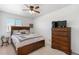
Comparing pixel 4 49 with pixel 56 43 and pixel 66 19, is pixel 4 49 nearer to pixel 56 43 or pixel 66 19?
pixel 56 43

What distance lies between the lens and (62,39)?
302 centimetres

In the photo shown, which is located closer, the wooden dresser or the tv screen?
the wooden dresser

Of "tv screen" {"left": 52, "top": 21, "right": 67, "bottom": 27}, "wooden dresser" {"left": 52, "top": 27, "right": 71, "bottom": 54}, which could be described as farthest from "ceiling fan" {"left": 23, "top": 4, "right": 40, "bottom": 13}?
"wooden dresser" {"left": 52, "top": 27, "right": 71, "bottom": 54}

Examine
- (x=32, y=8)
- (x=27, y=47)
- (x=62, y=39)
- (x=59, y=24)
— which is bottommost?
(x=27, y=47)

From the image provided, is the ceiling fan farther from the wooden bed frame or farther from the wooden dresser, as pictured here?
the wooden dresser

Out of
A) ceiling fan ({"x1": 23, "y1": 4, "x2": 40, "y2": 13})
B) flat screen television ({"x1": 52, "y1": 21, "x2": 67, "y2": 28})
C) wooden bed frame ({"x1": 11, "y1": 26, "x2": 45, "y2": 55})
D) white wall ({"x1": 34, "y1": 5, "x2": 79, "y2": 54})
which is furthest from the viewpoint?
flat screen television ({"x1": 52, "y1": 21, "x2": 67, "y2": 28})

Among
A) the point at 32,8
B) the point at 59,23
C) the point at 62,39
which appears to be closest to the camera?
the point at 32,8

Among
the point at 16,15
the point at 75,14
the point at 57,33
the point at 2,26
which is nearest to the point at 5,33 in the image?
the point at 2,26

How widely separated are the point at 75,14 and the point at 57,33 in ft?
3.12

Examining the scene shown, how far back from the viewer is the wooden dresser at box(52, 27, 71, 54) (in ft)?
9.38

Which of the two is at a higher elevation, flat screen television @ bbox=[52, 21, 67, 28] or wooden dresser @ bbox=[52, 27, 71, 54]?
flat screen television @ bbox=[52, 21, 67, 28]

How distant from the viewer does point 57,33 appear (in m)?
3.22

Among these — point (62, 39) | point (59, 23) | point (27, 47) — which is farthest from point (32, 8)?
point (62, 39)

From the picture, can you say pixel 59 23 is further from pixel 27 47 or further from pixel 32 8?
pixel 27 47
